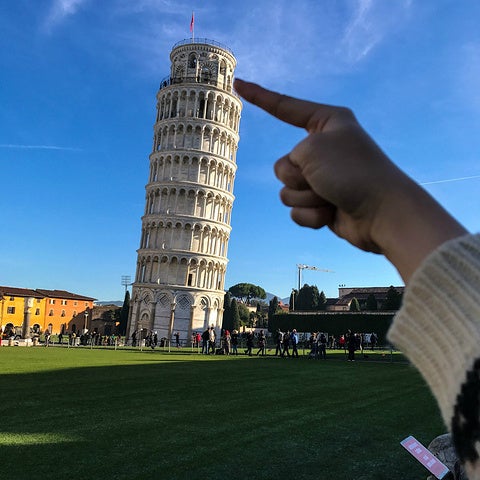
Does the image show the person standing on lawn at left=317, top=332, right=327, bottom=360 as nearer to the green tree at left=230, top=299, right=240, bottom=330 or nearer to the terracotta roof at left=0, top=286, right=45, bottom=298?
the green tree at left=230, top=299, right=240, bottom=330

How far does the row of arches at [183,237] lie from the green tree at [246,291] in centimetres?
8053

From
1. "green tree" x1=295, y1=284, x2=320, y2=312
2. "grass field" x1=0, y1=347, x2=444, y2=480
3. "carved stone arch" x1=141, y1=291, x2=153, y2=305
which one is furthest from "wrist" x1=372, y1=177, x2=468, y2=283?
"green tree" x1=295, y1=284, x2=320, y2=312

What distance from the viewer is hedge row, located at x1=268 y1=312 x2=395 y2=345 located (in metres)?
52.4

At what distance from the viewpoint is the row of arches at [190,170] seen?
6175cm

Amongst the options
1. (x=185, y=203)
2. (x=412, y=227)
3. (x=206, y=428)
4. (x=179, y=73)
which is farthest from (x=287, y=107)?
(x=179, y=73)

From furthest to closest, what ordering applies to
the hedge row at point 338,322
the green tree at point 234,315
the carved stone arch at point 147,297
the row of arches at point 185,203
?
the green tree at point 234,315, the row of arches at point 185,203, the carved stone arch at point 147,297, the hedge row at point 338,322

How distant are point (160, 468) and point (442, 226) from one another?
5608mm

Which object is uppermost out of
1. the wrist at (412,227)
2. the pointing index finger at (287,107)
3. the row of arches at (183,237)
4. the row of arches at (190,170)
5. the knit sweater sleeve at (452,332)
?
the row of arches at (190,170)

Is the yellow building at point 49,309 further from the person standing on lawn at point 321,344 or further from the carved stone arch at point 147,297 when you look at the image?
the person standing on lawn at point 321,344

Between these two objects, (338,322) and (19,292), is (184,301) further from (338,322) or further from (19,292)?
(19,292)

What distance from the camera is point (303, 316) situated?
200 feet

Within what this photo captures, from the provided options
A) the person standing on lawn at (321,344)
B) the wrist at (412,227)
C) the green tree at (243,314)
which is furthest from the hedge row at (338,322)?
the wrist at (412,227)

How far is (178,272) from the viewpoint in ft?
198

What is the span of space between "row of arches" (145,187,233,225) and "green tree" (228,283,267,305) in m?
80.7
